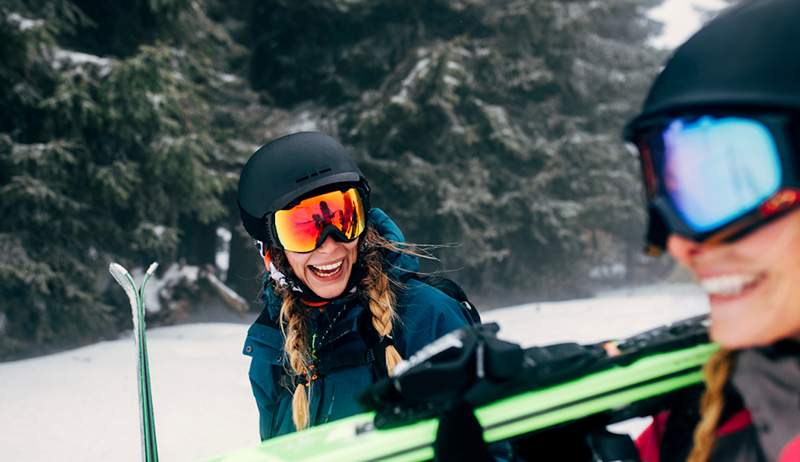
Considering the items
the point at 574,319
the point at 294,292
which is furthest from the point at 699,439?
the point at 574,319

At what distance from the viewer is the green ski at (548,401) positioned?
4.36 ft

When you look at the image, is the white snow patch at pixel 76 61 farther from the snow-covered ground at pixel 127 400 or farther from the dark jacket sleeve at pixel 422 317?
the dark jacket sleeve at pixel 422 317

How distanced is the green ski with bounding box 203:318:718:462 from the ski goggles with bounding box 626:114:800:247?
0.41m

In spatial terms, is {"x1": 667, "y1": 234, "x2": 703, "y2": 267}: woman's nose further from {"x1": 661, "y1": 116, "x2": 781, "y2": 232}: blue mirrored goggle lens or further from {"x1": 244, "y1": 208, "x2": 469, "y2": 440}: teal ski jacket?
{"x1": 244, "y1": 208, "x2": 469, "y2": 440}: teal ski jacket

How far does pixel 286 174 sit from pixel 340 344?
0.80 metres

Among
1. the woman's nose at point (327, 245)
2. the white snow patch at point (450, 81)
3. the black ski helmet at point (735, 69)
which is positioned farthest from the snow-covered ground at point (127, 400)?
the white snow patch at point (450, 81)

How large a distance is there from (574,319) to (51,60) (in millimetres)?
9808

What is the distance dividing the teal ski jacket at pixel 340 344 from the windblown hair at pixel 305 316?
0.13ft

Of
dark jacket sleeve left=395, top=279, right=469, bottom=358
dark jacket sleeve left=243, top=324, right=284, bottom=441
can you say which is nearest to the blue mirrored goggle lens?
dark jacket sleeve left=395, top=279, right=469, bottom=358

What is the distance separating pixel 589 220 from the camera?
18312mm

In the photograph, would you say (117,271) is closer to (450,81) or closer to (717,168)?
(717,168)

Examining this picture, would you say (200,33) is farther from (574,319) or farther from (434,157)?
(574,319)

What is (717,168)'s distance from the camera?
1076 millimetres

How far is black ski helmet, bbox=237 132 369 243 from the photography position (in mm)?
2676
